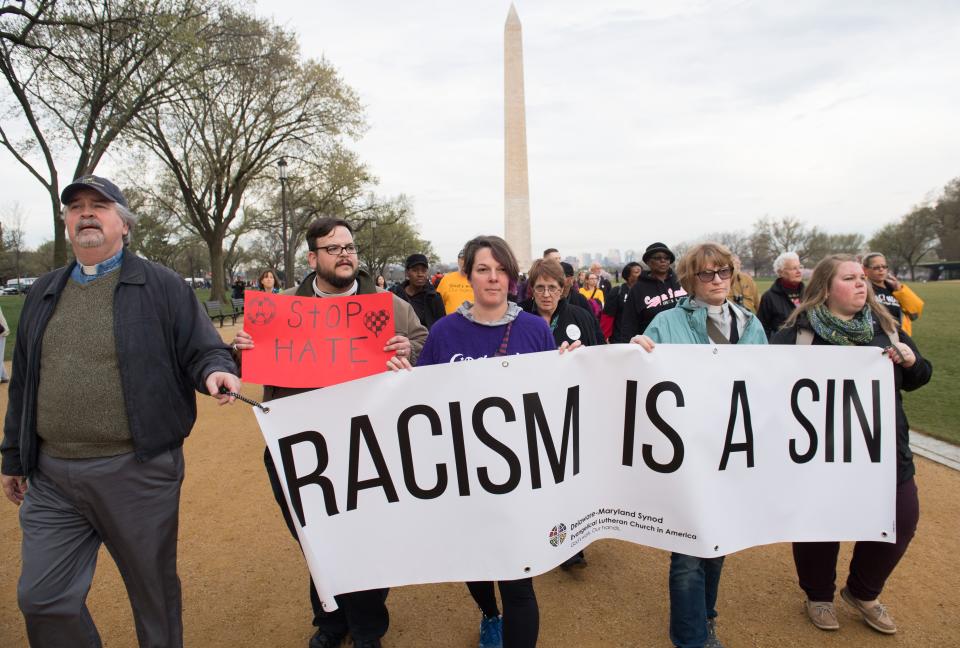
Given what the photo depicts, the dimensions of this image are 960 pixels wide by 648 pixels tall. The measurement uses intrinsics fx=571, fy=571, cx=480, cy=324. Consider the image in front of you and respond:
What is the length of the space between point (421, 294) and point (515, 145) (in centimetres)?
1974

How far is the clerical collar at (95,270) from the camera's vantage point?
2.32 meters

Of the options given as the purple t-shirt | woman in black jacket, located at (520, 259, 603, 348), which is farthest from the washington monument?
the purple t-shirt

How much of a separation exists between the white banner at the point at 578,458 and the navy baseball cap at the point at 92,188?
106 cm

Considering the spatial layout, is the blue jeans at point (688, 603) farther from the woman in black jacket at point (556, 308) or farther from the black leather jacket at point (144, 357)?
the black leather jacket at point (144, 357)

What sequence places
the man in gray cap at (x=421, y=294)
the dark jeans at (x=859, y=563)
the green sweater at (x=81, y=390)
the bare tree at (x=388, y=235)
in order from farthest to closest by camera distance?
the bare tree at (x=388, y=235)
the man in gray cap at (x=421, y=294)
the dark jeans at (x=859, y=563)
the green sweater at (x=81, y=390)

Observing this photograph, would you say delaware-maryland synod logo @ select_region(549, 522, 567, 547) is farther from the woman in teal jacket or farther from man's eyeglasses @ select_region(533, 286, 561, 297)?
man's eyeglasses @ select_region(533, 286, 561, 297)

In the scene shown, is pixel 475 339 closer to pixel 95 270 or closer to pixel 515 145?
pixel 95 270

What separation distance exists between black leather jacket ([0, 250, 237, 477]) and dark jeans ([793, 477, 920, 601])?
303 cm

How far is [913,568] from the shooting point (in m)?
3.45

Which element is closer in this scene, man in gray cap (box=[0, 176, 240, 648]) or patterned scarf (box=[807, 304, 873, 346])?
man in gray cap (box=[0, 176, 240, 648])

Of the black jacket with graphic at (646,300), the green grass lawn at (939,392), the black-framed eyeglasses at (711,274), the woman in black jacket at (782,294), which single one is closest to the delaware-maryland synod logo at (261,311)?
the black-framed eyeglasses at (711,274)

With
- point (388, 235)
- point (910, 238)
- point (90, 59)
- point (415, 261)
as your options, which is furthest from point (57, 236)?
point (910, 238)

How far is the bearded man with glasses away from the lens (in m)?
2.70

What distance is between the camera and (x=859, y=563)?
2965 millimetres
